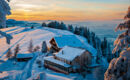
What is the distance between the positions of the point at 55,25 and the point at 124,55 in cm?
13563

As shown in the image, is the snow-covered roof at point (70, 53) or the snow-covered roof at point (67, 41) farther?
the snow-covered roof at point (67, 41)

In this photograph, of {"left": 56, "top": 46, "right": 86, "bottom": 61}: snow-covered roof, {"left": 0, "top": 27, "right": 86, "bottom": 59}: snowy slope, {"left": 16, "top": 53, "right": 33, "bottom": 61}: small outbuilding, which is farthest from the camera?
{"left": 0, "top": 27, "right": 86, "bottom": 59}: snowy slope

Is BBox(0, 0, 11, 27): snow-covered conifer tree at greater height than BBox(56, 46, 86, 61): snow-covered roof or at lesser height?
greater

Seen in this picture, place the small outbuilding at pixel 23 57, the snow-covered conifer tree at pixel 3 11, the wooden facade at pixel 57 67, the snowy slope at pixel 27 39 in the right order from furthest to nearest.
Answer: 1. the snowy slope at pixel 27 39
2. the small outbuilding at pixel 23 57
3. the wooden facade at pixel 57 67
4. the snow-covered conifer tree at pixel 3 11

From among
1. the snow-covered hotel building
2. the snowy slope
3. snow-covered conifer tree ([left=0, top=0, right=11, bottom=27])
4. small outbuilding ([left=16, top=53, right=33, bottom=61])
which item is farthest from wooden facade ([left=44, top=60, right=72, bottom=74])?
the snowy slope

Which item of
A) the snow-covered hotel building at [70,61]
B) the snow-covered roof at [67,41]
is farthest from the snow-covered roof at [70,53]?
the snow-covered roof at [67,41]

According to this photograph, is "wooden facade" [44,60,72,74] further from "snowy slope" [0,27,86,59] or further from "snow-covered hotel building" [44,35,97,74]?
"snowy slope" [0,27,86,59]

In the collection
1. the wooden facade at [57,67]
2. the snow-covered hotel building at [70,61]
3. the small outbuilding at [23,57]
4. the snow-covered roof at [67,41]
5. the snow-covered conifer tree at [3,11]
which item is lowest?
the small outbuilding at [23,57]

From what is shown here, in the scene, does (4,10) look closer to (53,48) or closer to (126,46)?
(126,46)

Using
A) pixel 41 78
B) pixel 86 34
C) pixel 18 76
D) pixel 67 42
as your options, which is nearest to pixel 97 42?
pixel 86 34

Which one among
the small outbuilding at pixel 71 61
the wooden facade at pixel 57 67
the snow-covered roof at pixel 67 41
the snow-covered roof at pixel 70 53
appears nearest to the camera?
the wooden facade at pixel 57 67

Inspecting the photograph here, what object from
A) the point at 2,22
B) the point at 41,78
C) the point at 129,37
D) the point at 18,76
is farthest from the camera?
the point at 18,76

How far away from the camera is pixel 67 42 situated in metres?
46.3

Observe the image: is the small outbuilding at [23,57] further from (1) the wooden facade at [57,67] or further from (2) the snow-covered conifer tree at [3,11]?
(2) the snow-covered conifer tree at [3,11]
